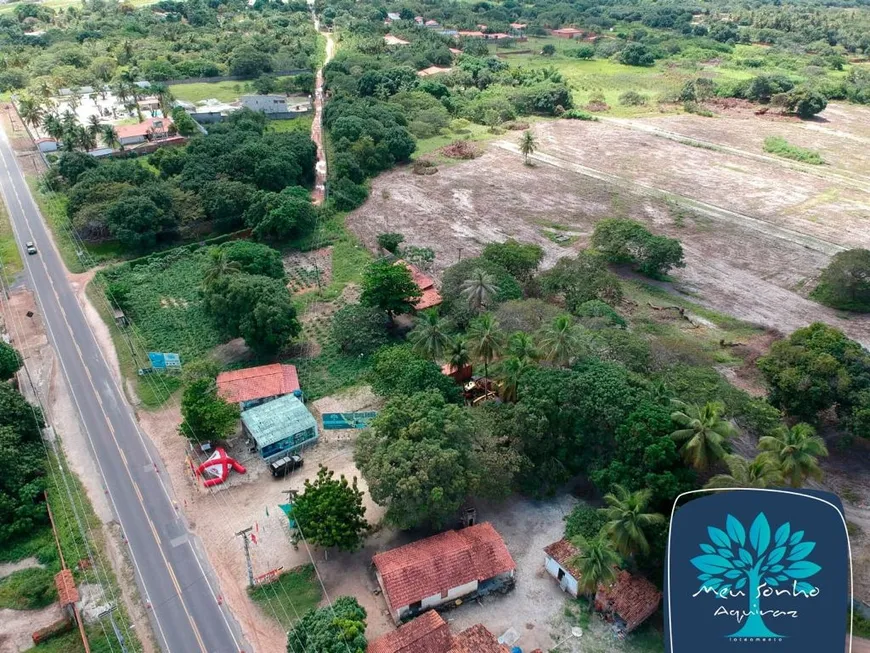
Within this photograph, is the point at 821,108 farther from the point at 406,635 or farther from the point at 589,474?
the point at 406,635

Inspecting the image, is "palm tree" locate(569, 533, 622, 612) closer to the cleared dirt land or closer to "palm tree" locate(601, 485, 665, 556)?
"palm tree" locate(601, 485, 665, 556)

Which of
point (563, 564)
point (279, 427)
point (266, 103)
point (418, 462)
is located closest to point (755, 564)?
point (563, 564)

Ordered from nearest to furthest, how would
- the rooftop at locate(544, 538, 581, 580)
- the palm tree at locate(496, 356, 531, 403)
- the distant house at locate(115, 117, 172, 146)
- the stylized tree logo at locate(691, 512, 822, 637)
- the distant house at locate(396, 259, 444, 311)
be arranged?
the stylized tree logo at locate(691, 512, 822, 637)
the rooftop at locate(544, 538, 581, 580)
the palm tree at locate(496, 356, 531, 403)
the distant house at locate(396, 259, 444, 311)
the distant house at locate(115, 117, 172, 146)

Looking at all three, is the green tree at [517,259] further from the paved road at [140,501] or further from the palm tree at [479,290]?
the paved road at [140,501]

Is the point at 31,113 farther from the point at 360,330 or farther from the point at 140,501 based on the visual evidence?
the point at 140,501

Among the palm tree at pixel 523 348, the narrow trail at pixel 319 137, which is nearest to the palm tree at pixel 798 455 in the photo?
the palm tree at pixel 523 348

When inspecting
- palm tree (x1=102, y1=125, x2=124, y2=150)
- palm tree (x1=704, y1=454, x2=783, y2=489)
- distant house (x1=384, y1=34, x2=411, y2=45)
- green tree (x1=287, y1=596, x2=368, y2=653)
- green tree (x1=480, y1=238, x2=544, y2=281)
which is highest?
distant house (x1=384, y1=34, x2=411, y2=45)

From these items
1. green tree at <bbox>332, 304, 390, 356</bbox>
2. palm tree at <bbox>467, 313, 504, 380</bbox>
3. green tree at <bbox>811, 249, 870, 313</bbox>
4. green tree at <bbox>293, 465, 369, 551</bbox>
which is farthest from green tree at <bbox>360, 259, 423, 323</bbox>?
green tree at <bbox>811, 249, 870, 313</bbox>
